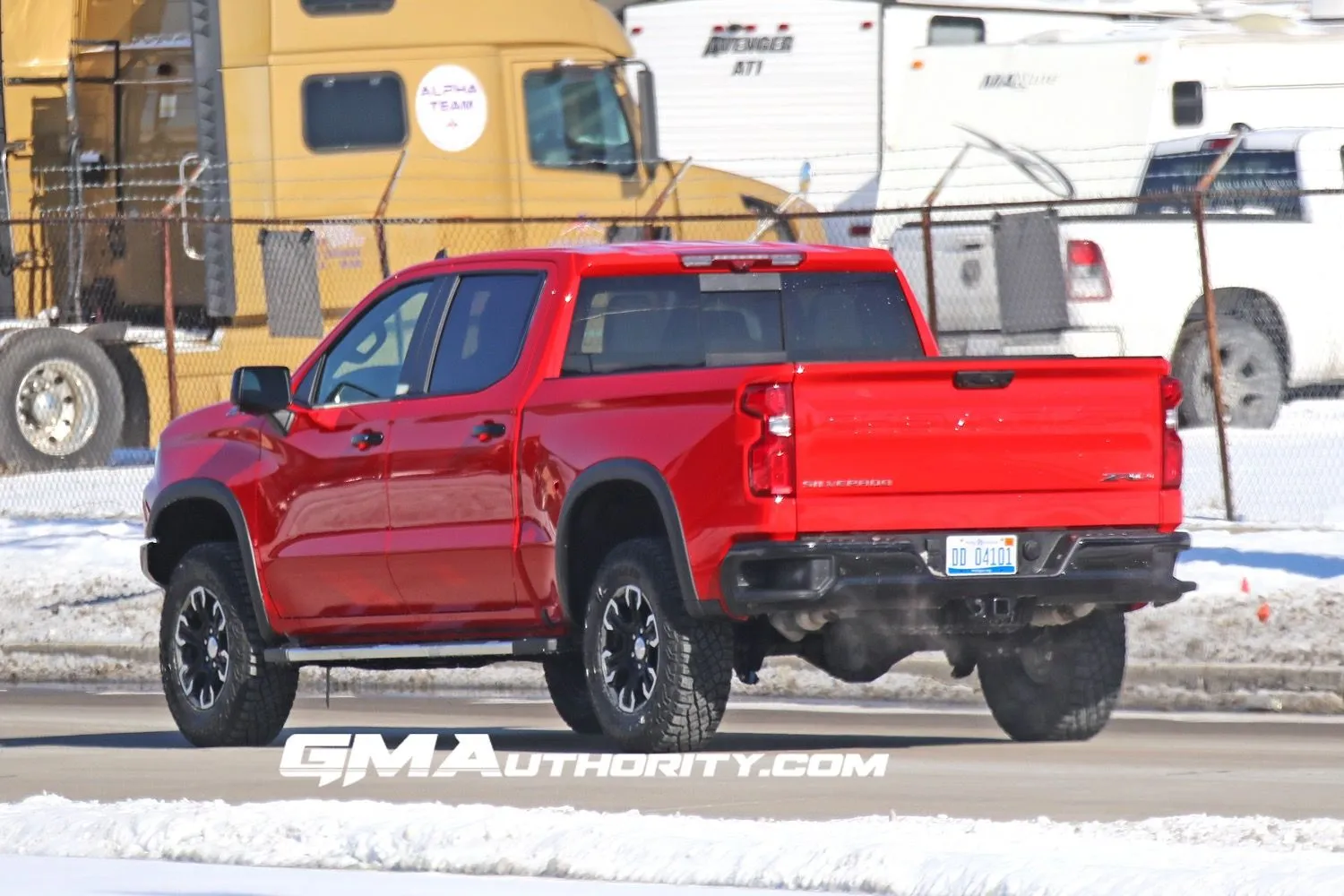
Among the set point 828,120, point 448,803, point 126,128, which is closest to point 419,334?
point 448,803

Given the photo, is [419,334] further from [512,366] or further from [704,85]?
[704,85]

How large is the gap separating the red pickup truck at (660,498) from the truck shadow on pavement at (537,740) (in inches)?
9.5

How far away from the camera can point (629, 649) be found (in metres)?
9.95

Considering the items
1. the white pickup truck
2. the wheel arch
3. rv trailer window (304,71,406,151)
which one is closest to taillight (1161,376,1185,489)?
the white pickup truck

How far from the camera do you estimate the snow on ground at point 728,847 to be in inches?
257

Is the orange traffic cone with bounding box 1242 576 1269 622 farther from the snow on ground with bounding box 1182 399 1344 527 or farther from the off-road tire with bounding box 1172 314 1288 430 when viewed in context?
the off-road tire with bounding box 1172 314 1288 430

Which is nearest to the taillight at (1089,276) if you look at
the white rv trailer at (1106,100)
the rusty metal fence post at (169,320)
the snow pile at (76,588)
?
the white rv trailer at (1106,100)

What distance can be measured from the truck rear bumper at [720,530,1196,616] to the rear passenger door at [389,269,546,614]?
1.34 metres

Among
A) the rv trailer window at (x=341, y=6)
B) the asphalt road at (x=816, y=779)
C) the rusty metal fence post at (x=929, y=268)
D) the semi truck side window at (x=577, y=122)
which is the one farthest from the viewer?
the semi truck side window at (x=577, y=122)

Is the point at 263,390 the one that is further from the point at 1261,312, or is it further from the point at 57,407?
the point at 57,407

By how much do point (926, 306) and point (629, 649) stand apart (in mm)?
10532

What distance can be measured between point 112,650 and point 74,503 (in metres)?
5.59

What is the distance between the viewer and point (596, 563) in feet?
33.7

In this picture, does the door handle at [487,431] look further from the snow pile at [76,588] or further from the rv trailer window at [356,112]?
the rv trailer window at [356,112]
